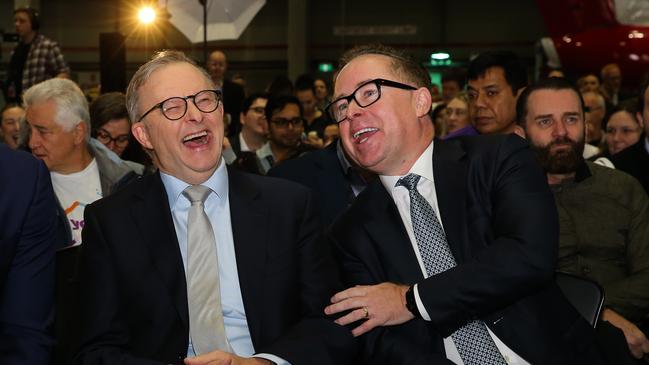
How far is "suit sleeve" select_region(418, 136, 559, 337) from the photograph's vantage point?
2180 mm

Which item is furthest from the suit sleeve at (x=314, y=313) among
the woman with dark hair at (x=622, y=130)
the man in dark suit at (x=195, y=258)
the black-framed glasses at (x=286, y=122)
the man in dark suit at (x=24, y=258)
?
the woman with dark hair at (x=622, y=130)

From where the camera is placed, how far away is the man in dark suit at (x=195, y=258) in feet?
7.11

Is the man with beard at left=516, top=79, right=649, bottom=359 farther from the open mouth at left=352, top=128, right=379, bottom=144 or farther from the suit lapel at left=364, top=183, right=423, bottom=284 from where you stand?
the open mouth at left=352, top=128, right=379, bottom=144

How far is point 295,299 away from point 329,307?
0.39 ft

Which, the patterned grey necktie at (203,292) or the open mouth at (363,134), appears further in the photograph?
the open mouth at (363,134)

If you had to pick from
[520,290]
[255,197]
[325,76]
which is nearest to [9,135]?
[255,197]

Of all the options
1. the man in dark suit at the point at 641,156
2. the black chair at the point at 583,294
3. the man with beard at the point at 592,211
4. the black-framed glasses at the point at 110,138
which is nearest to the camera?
the black chair at the point at 583,294

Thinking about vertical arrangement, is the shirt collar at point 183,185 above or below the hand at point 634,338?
above

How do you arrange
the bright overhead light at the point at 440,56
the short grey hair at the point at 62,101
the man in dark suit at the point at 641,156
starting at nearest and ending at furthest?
the man in dark suit at the point at 641,156 < the short grey hair at the point at 62,101 < the bright overhead light at the point at 440,56

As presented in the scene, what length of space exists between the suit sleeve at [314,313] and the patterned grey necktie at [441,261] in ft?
0.91

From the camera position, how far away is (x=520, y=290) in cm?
221

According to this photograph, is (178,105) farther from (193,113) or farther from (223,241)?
(223,241)

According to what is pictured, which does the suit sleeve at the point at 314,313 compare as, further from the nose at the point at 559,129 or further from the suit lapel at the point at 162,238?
the nose at the point at 559,129

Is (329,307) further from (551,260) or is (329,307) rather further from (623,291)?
(623,291)
